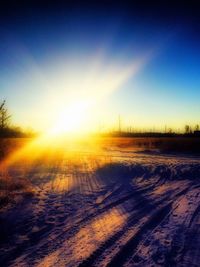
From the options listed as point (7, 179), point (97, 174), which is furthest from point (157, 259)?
point (97, 174)

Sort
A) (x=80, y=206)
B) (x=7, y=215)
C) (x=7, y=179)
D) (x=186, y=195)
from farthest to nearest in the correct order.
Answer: (x=7, y=179), (x=186, y=195), (x=80, y=206), (x=7, y=215)

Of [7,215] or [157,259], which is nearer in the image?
[157,259]

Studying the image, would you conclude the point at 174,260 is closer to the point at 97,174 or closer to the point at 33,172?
the point at 97,174

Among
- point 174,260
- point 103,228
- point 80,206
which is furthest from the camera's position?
point 80,206

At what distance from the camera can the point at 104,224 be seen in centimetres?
662

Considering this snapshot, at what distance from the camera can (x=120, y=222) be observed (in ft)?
22.1

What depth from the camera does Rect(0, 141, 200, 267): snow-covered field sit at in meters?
4.95

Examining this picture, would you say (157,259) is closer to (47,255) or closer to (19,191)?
(47,255)

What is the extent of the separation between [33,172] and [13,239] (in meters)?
8.90

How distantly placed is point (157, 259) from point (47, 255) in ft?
6.14

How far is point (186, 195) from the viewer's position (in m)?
9.59

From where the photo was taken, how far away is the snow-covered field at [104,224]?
16.2 ft

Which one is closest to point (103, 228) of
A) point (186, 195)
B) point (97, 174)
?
point (186, 195)

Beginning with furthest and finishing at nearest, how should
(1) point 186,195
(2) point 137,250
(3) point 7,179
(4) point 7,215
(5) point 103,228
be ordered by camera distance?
(3) point 7,179 < (1) point 186,195 < (4) point 7,215 < (5) point 103,228 < (2) point 137,250
